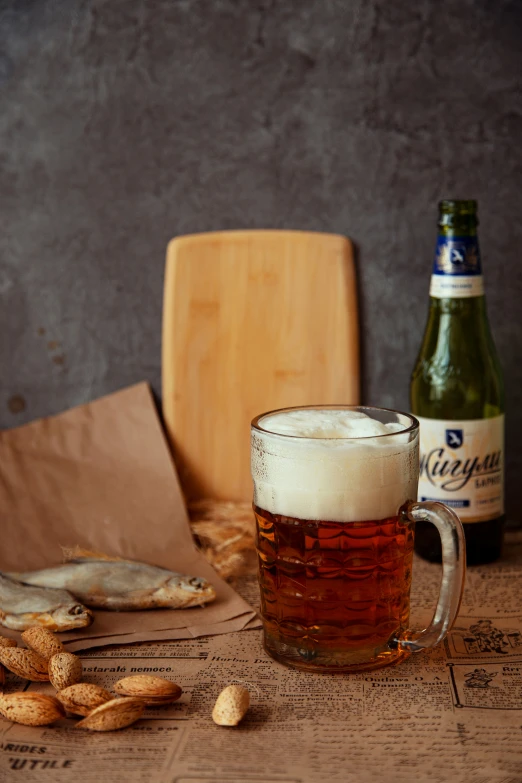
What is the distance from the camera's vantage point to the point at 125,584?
3.47 ft

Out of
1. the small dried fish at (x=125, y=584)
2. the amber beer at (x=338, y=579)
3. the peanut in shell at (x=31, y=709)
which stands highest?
the amber beer at (x=338, y=579)

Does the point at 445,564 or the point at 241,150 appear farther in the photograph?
the point at 241,150

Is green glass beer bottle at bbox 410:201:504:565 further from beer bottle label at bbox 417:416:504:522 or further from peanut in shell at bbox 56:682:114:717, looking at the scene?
peanut in shell at bbox 56:682:114:717

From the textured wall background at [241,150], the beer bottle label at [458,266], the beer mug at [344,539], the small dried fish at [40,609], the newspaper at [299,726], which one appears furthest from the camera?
the textured wall background at [241,150]

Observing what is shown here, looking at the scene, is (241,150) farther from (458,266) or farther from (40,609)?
(40,609)

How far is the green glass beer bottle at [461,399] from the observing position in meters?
1.14

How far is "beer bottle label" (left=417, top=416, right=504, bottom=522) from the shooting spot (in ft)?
3.74

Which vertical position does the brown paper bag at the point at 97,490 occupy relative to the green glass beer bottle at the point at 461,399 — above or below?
below

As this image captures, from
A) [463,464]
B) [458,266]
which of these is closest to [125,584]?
[463,464]

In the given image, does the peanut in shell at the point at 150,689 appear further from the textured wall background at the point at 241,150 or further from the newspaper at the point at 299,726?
the textured wall background at the point at 241,150

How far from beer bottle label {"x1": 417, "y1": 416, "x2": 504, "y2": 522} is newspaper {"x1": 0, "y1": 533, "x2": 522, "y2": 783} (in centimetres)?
23

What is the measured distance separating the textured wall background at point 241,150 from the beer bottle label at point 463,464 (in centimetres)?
22

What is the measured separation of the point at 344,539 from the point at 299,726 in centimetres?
18

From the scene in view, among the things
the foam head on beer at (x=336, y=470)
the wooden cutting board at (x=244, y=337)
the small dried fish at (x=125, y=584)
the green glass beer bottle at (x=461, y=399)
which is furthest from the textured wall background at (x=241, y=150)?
the foam head on beer at (x=336, y=470)
